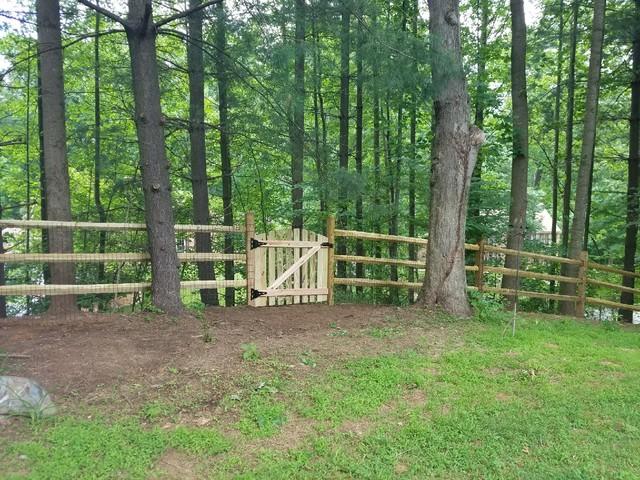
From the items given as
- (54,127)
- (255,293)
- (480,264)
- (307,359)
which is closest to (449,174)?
(480,264)

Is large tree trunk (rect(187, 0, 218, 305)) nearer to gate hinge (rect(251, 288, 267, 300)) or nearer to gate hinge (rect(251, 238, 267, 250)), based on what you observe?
gate hinge (rect(251, 288, 267, 300))

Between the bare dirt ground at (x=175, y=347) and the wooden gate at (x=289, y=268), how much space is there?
735 mm

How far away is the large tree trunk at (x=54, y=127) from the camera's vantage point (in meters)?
5.21

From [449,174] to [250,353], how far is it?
3.48 metres

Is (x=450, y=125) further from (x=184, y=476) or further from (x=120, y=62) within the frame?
(x=120, y=62)

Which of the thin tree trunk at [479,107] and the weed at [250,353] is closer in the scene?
the weed at [250,353]

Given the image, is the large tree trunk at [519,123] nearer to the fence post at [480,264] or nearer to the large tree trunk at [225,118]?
the fence post at [480,264]

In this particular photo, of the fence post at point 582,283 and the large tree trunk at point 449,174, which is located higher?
the large tree trunk at point 449,174

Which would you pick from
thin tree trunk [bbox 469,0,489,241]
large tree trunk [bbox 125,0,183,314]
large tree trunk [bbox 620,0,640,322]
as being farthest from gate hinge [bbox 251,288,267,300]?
large tree trunk [bbox 620,0,640,322]

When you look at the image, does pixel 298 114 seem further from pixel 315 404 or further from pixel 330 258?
pixel 315 404

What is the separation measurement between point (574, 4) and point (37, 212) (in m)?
14.2

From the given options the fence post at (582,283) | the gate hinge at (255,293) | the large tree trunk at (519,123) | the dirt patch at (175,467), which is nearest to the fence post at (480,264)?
the large tree trunk at (519,123)

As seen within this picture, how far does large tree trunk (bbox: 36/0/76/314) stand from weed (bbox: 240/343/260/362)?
9.14 feet

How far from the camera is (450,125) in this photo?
548cm
